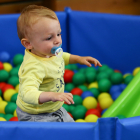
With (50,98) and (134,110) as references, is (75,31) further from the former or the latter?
(50,98)

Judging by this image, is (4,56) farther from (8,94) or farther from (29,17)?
(29,17)

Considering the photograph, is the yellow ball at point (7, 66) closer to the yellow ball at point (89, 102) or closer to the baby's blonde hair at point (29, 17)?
the yellow ball at point (89, 102)

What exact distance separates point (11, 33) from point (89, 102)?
28.0 inches

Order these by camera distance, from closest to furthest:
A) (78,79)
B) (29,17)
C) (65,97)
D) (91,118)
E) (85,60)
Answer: (65,97) < (29,17) < (85,60) < (91,118) < (78,79)

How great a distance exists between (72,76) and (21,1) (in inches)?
44.9

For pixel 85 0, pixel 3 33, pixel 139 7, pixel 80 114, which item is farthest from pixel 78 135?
pixel 139 7

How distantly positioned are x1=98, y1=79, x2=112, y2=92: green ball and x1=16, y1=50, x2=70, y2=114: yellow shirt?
0.57 metres

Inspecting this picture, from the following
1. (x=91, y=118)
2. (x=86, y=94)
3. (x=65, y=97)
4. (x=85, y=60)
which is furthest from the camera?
(x=86, y=94)

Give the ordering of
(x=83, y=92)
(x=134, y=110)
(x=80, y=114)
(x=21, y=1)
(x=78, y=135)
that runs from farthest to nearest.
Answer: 1. (x=21, y=1)
2. (x=83, y=92)
3. (x=80, y=114)
4. (x=134, y=110)
5. (x=78, y=135)

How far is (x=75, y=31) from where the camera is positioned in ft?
5.58

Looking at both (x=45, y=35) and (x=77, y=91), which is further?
(x=77, y=91)

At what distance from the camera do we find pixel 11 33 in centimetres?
168

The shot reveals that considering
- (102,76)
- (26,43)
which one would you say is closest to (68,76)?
(102,76)

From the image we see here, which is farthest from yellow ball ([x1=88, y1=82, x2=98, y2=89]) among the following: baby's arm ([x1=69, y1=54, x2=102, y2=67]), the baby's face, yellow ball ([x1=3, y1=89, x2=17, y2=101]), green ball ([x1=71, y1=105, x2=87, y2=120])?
the baby's face
